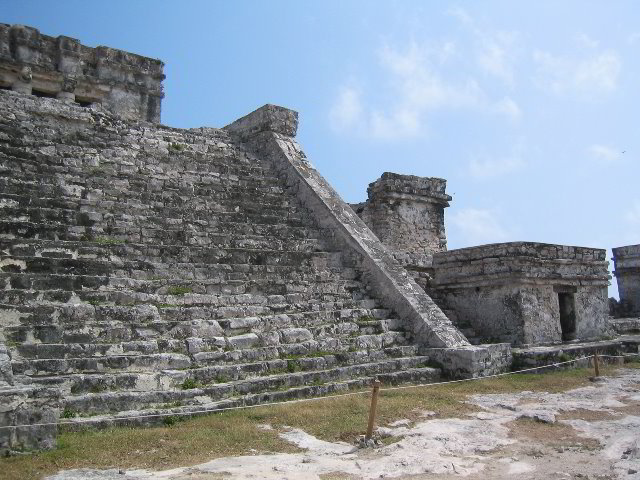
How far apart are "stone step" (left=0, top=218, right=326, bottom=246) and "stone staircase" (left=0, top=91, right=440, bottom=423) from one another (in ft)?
0.07

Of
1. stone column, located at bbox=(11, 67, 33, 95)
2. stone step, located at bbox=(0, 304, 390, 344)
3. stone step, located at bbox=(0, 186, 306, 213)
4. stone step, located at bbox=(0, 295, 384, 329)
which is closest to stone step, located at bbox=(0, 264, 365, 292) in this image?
stone step, located at bbox=(0, 295, 384, 329)

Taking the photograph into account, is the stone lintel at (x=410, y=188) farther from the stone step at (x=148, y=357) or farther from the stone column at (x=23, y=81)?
the stone column at (x=23, y=81)

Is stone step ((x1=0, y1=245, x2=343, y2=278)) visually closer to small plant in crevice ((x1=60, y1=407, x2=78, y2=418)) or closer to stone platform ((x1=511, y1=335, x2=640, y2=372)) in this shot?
small plant in crevice ((x1=60, y1=407, x2=78, y2=418))

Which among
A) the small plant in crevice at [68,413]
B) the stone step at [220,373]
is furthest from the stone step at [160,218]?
the small plant in crevice at [68,413]

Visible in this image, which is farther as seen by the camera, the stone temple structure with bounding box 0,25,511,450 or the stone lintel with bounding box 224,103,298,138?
the stone lintel with bounding box 224,103,298,138

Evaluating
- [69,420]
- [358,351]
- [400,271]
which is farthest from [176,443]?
[400,271]

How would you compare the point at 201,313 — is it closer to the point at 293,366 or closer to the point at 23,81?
the point at 293,366

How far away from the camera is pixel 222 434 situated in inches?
205

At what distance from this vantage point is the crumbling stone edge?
8344 mm

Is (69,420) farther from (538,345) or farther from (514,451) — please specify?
(538,345)

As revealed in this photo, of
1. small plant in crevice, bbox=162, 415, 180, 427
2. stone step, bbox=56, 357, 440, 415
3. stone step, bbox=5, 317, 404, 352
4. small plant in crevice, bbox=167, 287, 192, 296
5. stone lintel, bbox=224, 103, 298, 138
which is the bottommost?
small plant in crevice, bbox=162, 415, 180, 427

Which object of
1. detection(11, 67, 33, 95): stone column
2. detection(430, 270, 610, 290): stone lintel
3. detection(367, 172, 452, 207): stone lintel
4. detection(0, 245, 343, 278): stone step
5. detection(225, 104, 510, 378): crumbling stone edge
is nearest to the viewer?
detection(0, 245, 343, 278): stone step

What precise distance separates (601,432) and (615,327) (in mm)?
7673

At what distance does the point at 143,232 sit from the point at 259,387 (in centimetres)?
322
